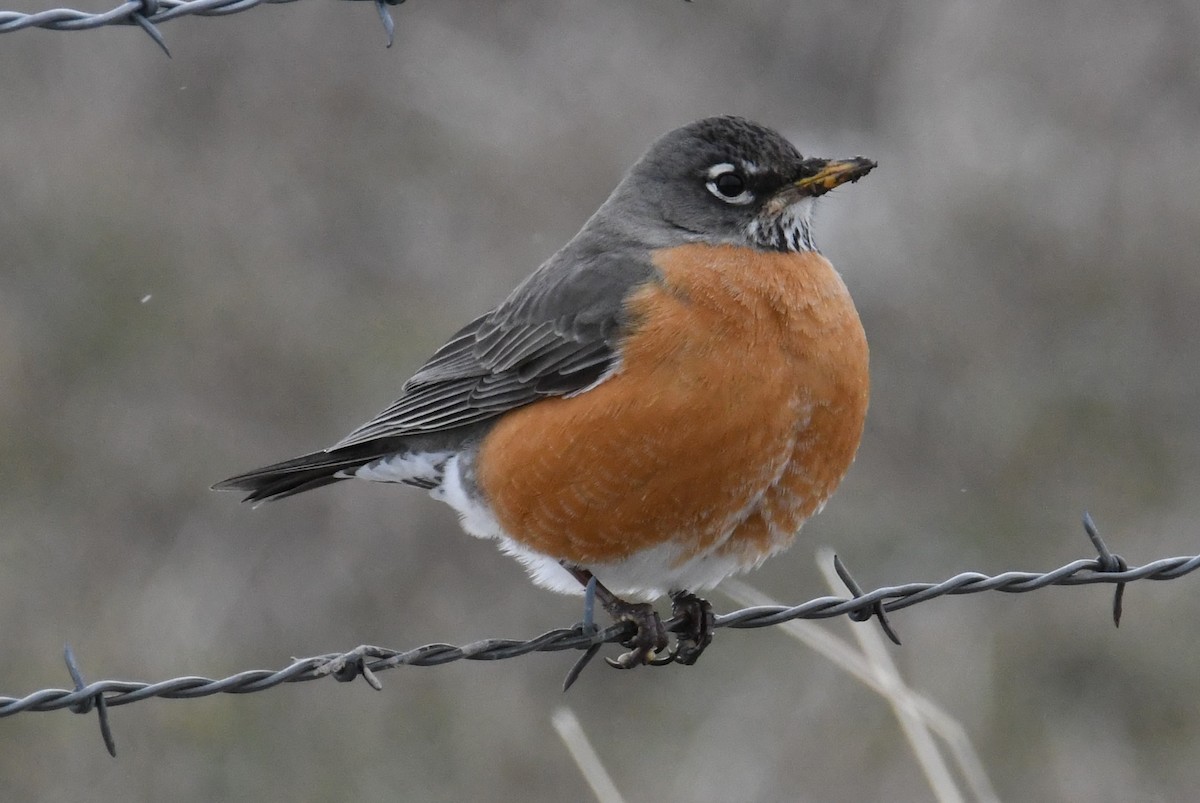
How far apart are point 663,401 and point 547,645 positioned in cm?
75

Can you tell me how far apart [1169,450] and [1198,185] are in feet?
5.88

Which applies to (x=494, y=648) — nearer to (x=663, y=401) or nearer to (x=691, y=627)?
(x=663, y=401)

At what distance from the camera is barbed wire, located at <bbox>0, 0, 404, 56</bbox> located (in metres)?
3.41

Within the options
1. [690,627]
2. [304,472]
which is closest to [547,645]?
[690,627]

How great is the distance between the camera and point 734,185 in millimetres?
4648

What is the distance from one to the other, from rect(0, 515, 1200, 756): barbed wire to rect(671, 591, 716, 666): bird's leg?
48cm

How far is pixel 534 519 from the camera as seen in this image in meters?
4.33

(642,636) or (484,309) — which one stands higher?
(642,636)

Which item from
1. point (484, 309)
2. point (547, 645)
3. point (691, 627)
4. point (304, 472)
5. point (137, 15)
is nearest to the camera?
point (137, 15)

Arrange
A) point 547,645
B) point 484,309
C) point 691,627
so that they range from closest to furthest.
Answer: point 547,645 < point 691,627 < point 484,309

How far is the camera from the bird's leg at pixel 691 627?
15.0 ft

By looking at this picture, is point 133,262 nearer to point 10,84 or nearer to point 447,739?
point 10,84

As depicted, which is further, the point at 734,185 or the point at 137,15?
the point at 734,185

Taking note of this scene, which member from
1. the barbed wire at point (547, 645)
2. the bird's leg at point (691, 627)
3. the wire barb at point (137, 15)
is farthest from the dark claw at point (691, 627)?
the wire barb at point (137, 15)
